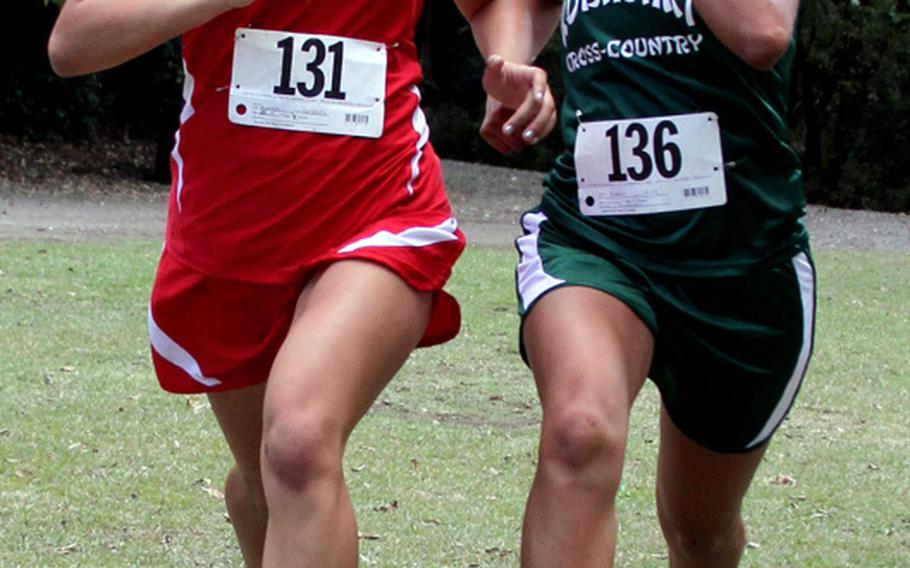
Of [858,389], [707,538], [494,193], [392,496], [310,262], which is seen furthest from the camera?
[494,193]

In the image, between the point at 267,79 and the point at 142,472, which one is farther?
the point at 142,472

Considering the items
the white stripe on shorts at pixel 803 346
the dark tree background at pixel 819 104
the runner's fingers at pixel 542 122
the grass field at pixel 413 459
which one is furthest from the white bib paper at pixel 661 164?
the dark tree background at pixel 819 104

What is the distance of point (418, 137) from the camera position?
332 centimetres

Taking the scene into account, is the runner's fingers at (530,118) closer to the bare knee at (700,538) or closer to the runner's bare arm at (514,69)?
the runner's bare arm at (514,69)

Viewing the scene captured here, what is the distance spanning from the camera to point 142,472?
6.27 metres

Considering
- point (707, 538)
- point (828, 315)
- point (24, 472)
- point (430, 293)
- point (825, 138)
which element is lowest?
point (825, 138)

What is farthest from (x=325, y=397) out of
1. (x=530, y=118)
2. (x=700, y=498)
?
(x=700, y=498)

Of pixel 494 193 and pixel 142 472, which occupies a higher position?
pixel 142 472

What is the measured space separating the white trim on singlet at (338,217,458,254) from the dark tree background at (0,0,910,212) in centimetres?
2155

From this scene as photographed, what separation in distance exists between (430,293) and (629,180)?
0.49m

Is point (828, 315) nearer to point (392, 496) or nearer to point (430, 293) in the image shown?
point (392, 496)

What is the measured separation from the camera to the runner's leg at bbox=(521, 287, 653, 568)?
9.37ft

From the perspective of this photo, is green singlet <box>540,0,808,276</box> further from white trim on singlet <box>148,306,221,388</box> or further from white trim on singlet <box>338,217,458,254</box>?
white trim on singlet <box>148,306,221,388</box>

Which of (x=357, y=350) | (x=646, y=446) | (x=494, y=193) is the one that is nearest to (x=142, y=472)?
(x=646, y=446)
